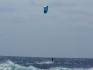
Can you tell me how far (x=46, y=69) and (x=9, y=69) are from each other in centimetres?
1356

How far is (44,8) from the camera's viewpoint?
34.8m

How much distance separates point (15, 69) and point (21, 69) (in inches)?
41.3

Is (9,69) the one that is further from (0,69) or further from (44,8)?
(44,8)

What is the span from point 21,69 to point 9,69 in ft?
7.27

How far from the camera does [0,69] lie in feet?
162

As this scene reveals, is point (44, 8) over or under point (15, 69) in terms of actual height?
Answer: over

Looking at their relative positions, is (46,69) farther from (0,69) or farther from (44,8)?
(44,8)

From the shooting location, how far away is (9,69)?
4997 cm

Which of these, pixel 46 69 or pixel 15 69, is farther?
pixel 46 69

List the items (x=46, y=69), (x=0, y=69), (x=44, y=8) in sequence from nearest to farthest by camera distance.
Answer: (x=44, y=8) → (x=0, y=69) → (x=46, y=69)

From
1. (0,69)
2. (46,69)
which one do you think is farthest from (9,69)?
(46,69)

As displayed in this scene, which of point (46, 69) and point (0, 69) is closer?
point (0, 69)

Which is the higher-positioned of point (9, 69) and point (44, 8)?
point (44, 8)

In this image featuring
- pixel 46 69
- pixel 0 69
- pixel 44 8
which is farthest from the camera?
pixel 46 69
